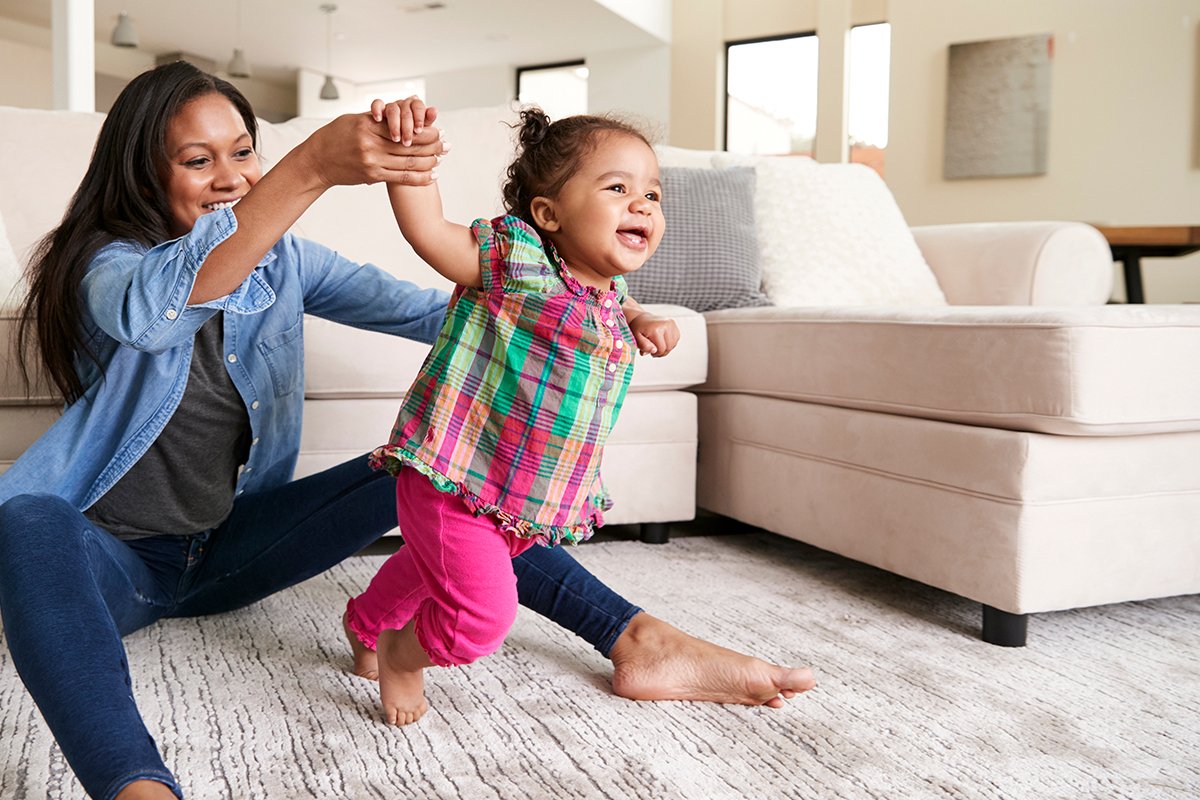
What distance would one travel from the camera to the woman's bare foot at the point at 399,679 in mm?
1140

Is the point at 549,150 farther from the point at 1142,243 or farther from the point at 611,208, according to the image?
the point at 1142,243

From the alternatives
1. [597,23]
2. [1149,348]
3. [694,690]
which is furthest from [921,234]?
[597,23]

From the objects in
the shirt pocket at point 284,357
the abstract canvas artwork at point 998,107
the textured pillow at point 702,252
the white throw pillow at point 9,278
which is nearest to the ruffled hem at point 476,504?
the shirt pocket at point 284,357

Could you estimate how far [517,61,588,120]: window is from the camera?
959 centimetres

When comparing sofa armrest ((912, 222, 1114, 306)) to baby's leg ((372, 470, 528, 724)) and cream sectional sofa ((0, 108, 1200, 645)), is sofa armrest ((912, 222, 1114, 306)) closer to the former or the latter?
cream sectional sofa ((0, 108, 1200, 645))

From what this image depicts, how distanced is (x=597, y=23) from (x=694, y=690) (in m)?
7.66

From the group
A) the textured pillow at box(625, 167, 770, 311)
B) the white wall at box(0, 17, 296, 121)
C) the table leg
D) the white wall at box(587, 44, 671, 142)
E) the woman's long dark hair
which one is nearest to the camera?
the woman's long dark hair

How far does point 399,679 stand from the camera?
1.16 metres

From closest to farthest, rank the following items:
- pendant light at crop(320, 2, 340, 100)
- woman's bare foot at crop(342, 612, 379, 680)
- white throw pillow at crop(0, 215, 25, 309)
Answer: woman's bare foot at crop(342, 612, 379, 680) < white throw pillow at crop(0, 215, 25, 309) < pendant light at crop(320, 2, 340, 100)

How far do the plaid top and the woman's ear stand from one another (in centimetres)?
5

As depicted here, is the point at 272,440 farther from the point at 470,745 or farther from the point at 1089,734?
the point at 1089,734

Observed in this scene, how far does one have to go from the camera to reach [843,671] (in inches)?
54.5

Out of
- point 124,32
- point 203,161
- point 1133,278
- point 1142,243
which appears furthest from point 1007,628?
point 124,32

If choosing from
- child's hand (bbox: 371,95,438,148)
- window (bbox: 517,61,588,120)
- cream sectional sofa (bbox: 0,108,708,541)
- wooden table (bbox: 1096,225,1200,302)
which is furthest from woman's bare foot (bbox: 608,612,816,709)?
window (bbox: 517,61,588,120)
